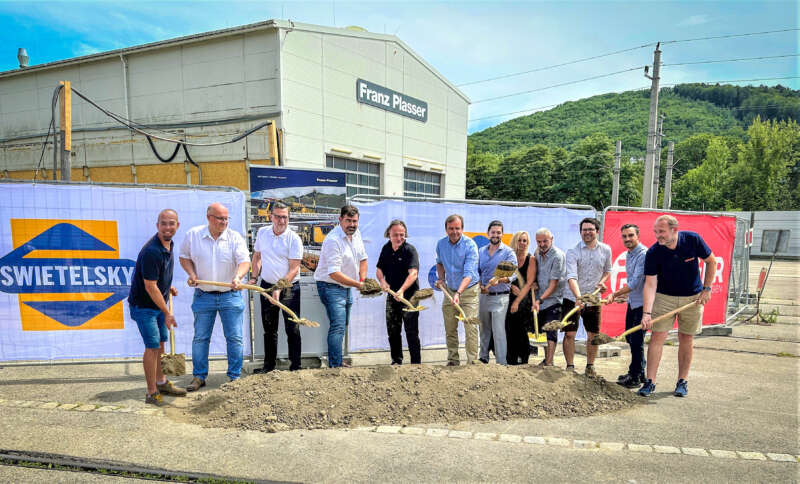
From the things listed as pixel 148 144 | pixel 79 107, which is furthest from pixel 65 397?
pixel 79 107

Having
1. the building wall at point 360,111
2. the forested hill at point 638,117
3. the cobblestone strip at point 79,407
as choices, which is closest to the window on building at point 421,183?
the building wall at point 360,111

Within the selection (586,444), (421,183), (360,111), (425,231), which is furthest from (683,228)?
(421,183)

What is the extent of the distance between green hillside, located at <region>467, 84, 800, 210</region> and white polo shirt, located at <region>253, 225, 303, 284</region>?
5067 centimetres

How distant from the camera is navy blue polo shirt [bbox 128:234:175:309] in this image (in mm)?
4109

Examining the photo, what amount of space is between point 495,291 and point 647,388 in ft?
6.33

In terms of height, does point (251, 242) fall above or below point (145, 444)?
above

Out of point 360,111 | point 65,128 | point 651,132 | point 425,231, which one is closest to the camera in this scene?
point 425,231

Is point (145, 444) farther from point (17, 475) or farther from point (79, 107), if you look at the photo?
point (79, 107)

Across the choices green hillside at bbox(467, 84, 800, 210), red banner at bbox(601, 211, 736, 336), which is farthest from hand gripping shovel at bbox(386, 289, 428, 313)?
green hillside at bbox(467, 84, 800, 210)

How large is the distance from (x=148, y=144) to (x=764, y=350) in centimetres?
1890

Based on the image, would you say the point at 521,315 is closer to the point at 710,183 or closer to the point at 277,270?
the point at 277,270

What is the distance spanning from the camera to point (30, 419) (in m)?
3.91

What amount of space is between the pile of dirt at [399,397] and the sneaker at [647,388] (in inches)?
9.2

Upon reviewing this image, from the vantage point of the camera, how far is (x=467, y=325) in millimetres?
5031
